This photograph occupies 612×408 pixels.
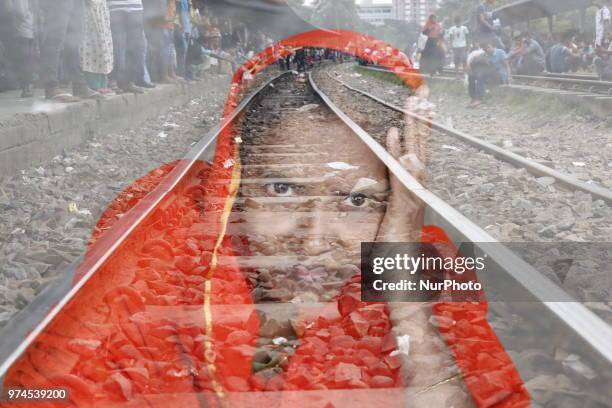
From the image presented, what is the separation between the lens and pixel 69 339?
2125mm

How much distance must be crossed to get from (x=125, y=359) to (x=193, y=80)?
39.3 ft

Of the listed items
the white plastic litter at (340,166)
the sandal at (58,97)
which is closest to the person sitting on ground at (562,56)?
the sandal at (58,97)

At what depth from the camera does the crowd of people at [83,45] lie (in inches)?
259

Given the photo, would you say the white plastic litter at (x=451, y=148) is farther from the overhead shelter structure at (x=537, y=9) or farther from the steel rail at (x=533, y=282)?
the overhead shelter structure at (x=537, y=9)

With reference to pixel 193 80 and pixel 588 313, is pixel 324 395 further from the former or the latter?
pixel 193 80

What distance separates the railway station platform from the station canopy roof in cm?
970

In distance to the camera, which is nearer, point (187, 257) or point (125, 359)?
point (125, 359)

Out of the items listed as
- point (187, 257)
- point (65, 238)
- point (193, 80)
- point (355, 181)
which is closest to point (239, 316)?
point (187, 257)

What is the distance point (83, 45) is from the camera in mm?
6859

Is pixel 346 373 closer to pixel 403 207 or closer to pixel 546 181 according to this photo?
pixel 403 207

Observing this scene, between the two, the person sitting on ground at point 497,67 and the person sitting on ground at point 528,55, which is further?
the person sitting on ground at point 528,55

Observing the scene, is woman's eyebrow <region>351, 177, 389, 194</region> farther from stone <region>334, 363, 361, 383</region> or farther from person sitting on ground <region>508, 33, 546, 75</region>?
person sitting on ground <region>508, 33, 546, 75</region>

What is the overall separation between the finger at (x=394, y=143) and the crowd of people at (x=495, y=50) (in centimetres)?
424

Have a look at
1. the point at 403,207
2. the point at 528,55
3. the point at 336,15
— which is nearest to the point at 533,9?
the point at 528,55
